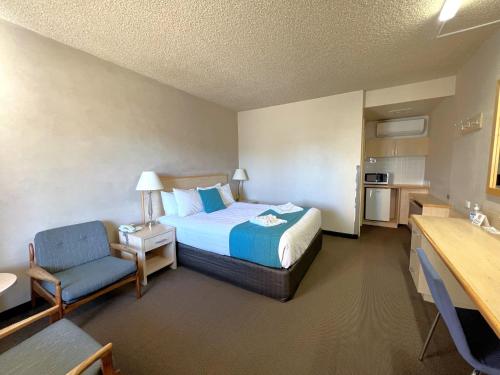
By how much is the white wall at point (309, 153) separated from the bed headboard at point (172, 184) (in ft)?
4.15

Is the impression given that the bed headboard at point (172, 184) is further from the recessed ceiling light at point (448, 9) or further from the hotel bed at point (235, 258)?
the recessed ceiling light at point (448, 9)

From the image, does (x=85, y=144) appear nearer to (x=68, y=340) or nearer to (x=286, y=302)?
(x=68, y=340)

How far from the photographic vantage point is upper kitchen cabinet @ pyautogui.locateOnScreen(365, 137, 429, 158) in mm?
4359

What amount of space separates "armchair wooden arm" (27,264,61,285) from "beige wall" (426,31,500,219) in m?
3.78

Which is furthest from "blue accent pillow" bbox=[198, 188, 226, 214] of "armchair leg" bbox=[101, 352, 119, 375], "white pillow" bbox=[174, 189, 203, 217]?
"armchair leg" bbox=[101, 352, 119, 375]

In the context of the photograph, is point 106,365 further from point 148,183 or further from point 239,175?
point 239,175

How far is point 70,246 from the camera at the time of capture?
2100 millimetres

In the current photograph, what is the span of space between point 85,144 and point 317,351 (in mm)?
3086

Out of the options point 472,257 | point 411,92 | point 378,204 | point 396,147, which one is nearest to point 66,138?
point 472,257

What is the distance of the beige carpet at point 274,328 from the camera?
4.83 feet

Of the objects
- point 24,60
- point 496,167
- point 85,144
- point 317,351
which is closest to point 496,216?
point 496,167

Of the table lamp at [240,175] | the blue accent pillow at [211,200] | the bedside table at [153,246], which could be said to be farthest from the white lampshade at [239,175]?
the bedside table at [153,246]

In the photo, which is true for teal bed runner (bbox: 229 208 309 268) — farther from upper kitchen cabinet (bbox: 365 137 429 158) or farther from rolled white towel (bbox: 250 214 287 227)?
upper kitchen cabinet (bbox: 365 137 429 158)

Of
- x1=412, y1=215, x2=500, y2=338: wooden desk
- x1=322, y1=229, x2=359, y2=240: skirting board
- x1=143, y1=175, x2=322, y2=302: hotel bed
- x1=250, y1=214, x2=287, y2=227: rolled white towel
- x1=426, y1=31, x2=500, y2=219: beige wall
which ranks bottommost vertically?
x1=322, y1=229, x2=359, y2=240: skirting board
